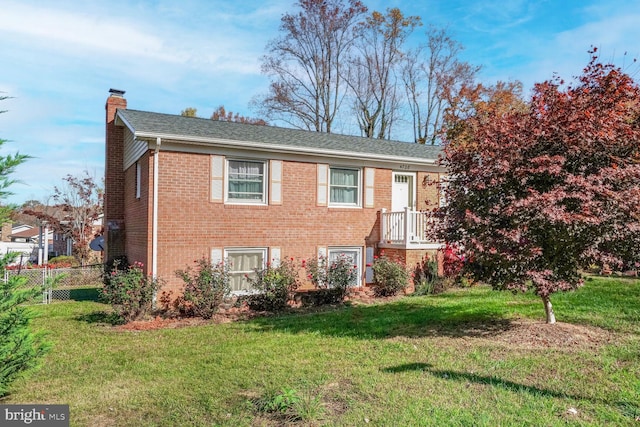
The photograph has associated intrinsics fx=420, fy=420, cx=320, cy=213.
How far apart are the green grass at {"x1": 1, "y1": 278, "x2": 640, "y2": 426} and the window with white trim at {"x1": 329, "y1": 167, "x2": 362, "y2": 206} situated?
15.8 ft

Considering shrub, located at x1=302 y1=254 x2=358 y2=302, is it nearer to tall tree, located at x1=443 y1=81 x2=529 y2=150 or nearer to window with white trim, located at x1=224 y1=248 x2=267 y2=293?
window with white trim, located at x1=224 y1=248 x2=267 y2=293

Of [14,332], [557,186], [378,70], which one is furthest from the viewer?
[378,70]

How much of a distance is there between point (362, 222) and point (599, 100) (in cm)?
758

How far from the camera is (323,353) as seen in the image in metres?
6.23

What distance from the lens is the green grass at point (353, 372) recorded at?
4105 millimetres

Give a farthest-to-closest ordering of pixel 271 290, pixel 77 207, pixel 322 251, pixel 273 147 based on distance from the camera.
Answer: pixel 77 207 → pixel 322 251 → pixel 273 147 → pixel 271 290

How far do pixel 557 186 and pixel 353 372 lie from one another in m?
4.08

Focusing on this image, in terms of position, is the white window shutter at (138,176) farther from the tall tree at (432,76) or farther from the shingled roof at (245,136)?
the tall tree at (432,76)

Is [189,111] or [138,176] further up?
[189,111]

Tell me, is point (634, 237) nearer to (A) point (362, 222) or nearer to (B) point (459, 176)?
(B) point (459, 176)

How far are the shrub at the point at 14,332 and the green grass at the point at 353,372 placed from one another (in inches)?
17.2

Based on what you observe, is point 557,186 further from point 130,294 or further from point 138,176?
point 138,176

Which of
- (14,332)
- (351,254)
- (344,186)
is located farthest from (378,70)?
(14,332)

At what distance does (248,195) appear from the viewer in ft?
38.0
